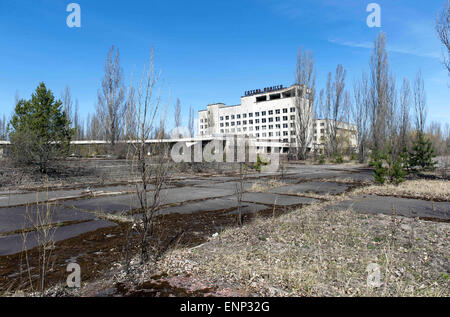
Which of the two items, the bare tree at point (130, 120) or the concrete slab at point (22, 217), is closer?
the bare tree at point (130, 120)

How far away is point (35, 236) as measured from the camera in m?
4.15

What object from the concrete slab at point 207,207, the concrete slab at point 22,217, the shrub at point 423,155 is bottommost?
the concrete slab at point 207,207

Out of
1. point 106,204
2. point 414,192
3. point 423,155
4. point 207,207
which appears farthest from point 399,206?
point 423,155

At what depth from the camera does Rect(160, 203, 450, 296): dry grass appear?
2.39 m

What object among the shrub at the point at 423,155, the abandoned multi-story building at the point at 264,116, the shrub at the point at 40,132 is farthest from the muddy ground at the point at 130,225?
the abandoned multi-story building at the point at 264,116

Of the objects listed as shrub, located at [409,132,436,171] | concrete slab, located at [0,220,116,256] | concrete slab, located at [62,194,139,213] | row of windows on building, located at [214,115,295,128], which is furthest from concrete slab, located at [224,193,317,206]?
row of windows on building, located at [214,115,295,128]

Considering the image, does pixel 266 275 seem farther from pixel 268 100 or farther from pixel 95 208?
pixel 268 100

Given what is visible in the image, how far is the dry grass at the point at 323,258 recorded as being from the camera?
2.39 meters

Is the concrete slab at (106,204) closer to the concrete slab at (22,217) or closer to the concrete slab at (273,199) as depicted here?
the concrete slab at (22,217)

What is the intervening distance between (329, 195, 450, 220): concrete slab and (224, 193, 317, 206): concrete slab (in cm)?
105

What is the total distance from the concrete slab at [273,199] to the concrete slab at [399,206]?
1047mm
